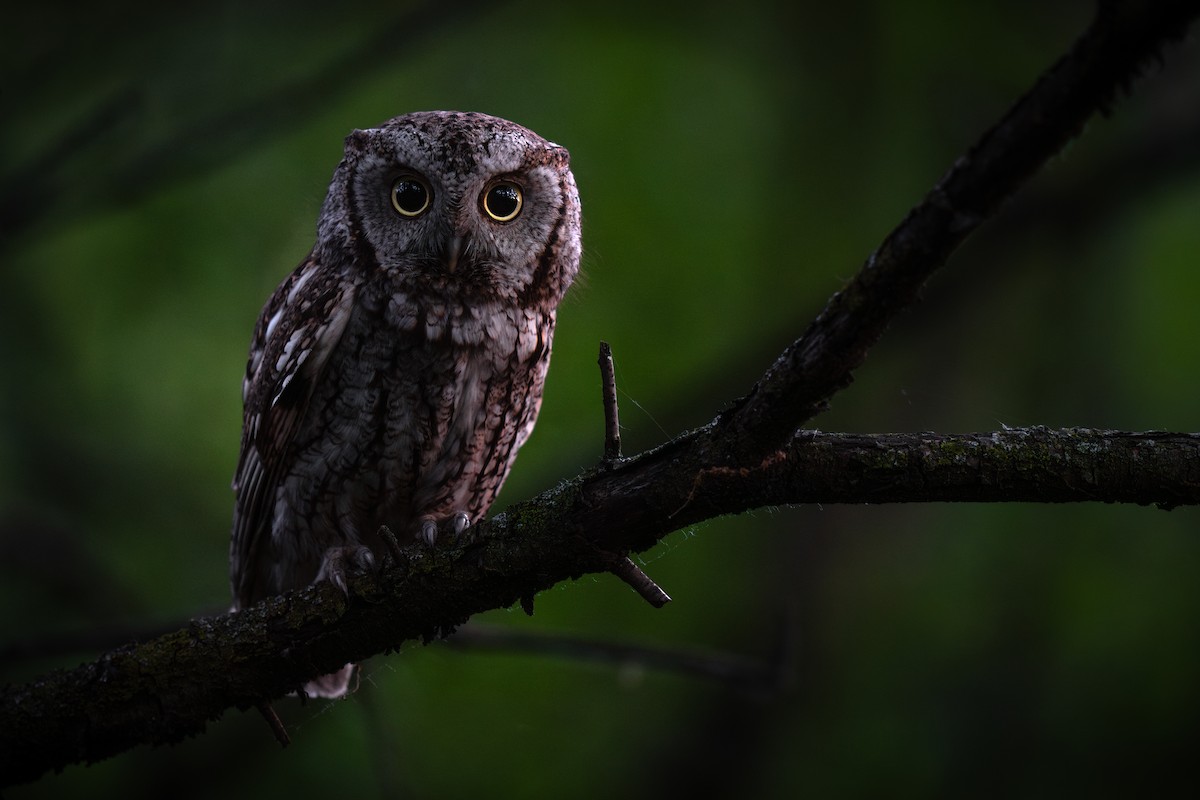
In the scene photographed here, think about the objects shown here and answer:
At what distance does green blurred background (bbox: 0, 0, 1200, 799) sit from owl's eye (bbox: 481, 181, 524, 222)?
4.36 feet

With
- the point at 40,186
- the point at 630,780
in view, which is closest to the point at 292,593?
the point at 40,186

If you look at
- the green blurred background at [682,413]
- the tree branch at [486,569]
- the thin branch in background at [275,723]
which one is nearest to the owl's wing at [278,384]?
the tree branch at [486,569]

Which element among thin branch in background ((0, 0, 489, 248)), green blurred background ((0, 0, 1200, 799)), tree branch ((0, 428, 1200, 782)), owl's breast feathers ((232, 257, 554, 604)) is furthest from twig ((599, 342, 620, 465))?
thin branch in background ((0, 0, 489, 248))

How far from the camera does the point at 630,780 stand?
4.85 m

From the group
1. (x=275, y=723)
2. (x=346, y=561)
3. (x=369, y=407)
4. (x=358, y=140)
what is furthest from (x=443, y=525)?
(x=358, y=140)

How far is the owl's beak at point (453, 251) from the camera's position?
259cm

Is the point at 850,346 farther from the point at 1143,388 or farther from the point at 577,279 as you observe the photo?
the point at 1143,388

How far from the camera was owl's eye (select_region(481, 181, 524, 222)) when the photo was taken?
275 cm

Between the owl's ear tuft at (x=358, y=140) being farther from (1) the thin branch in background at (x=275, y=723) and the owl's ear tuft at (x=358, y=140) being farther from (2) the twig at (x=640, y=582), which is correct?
(2) the twig at (x=640, y=582)

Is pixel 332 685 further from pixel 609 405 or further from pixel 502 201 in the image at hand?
pixel 609 405

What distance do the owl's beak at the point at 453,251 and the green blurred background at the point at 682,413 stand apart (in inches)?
55.2

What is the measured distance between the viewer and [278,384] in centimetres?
262

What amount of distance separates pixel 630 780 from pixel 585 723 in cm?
38

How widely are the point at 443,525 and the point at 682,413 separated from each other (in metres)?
1.36
